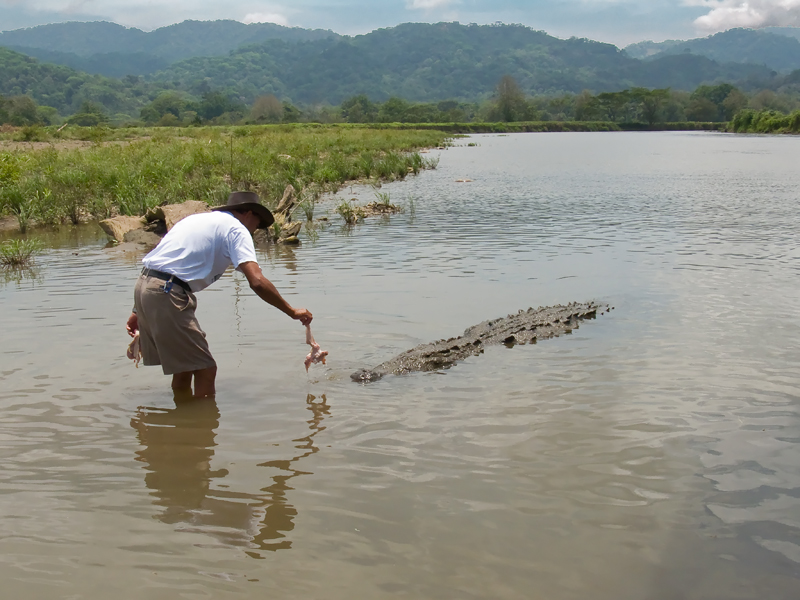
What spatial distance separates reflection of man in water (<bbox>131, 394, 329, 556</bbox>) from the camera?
3514 mm

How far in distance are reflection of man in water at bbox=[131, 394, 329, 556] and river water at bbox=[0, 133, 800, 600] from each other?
19 millimetres

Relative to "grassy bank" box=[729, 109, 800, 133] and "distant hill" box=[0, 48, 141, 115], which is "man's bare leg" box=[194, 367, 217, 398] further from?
"distant hill" box=[0, 48, 141, 115]

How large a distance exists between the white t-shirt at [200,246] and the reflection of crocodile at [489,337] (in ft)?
5.12

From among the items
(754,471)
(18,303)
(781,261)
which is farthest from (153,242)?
(754,471)

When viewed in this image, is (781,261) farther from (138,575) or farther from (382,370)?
(138,575)

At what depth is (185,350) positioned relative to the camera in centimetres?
478

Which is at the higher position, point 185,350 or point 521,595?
point 185,350

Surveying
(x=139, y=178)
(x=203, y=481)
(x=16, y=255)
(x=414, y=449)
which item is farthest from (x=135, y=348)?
(x=139, y=178)

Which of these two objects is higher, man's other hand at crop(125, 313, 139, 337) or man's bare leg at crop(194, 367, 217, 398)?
man's other hand at crop(125, 313, 139, 337)

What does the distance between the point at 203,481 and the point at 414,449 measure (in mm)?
1233

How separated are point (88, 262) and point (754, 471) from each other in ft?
31.9

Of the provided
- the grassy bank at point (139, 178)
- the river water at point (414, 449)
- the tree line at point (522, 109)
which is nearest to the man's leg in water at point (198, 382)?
the river water at point (414, 449)

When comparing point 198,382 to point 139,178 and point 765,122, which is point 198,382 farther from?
point 765,122

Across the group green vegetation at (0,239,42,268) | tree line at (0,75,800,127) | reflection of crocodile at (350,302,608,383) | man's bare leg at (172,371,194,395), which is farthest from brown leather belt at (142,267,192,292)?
tree line at (0,75,800,127)
